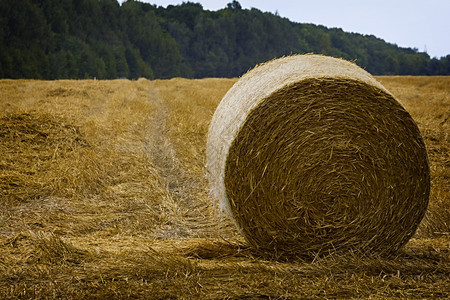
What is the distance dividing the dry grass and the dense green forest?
35.0 meters

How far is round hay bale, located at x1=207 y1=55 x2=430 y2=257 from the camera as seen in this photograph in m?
3.79

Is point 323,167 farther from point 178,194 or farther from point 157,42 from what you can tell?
point 157,42

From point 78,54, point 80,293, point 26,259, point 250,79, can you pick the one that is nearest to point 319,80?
point 250,79

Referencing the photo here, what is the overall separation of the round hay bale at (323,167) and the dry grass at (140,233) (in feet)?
0.80

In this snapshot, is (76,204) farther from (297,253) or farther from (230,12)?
(230,12)

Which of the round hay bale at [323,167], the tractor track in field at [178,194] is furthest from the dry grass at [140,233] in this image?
the round hay bale at [323,167]

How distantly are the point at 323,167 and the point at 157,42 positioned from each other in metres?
67.1

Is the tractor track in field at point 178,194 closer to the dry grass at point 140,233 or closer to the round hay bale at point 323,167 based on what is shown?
the dry grass at point 140,233

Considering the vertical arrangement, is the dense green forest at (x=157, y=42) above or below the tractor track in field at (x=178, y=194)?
above

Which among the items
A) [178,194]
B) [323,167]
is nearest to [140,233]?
[178,194]

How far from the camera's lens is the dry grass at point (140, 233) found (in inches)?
132

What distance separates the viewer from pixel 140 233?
4648 millimetres

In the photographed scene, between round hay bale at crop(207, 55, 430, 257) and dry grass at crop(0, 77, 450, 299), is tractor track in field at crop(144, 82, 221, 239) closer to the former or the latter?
dry grass at crop(0, 77, 450, 299)

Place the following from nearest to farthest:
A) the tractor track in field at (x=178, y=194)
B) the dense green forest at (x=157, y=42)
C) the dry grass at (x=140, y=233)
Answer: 1. the dry grass at (x=140, y=233)
2. the tractor track in field at (x=178, y=194)
3. the dense green forest at (x=157, y=42)
